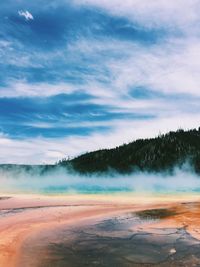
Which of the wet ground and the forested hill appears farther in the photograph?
the forested hill

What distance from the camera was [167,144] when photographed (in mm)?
99812

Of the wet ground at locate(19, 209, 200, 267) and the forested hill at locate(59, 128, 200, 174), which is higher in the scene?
the forested hill at locate(59, 128, 200, 174)

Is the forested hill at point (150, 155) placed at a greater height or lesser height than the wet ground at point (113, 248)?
greater

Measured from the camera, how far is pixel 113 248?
1062 centimetres

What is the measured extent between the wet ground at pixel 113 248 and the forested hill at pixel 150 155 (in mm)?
77253

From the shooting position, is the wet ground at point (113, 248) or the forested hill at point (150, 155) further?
the forested hill at point (150, 155)

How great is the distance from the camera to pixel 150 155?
9938cm

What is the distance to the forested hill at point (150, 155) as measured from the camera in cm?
9396

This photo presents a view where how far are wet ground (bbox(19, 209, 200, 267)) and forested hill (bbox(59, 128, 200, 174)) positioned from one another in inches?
3041

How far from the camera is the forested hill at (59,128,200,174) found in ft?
308

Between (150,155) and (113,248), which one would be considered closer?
(113,248)

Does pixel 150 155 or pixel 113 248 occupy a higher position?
pixel 150 155

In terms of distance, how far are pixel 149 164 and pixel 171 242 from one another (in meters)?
86.1

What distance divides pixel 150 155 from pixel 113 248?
89653mm
